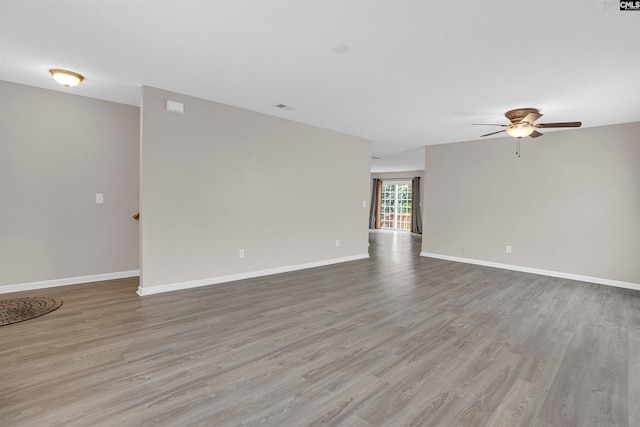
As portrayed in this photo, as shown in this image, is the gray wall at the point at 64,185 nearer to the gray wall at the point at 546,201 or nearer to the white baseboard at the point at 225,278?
the white baseboard at the point at 225,278

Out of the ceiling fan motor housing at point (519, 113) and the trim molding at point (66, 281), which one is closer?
the trim molding at point (66, 281)

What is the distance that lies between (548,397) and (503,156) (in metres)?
5.00

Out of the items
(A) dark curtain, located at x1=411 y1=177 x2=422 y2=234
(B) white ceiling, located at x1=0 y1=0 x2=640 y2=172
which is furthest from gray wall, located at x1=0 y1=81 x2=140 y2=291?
(A) dark curtain, located at x1=411 y1=177 x2=422 y2=234

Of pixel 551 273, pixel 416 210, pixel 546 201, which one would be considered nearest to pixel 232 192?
pixel 546 201

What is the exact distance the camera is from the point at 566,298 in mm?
4047

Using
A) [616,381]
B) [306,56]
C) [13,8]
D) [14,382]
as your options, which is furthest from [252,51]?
[616,381]

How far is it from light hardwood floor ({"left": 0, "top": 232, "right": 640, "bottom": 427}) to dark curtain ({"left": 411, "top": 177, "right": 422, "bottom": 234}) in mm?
7773

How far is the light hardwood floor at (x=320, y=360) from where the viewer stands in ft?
5.72

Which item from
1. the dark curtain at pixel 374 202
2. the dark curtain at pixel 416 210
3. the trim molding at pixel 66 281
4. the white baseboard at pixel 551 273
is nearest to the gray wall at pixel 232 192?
the trim molding at pixel 66 281

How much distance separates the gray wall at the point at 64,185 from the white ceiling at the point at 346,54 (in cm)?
32

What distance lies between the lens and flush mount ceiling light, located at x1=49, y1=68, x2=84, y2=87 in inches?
127

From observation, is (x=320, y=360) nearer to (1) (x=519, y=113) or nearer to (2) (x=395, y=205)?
(1) (x=519, y=113)

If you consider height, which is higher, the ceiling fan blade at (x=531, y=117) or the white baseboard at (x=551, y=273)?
the ceiling fan blade at (x=531, y=117)

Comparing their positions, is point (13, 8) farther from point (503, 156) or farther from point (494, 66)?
point (503, 156)
